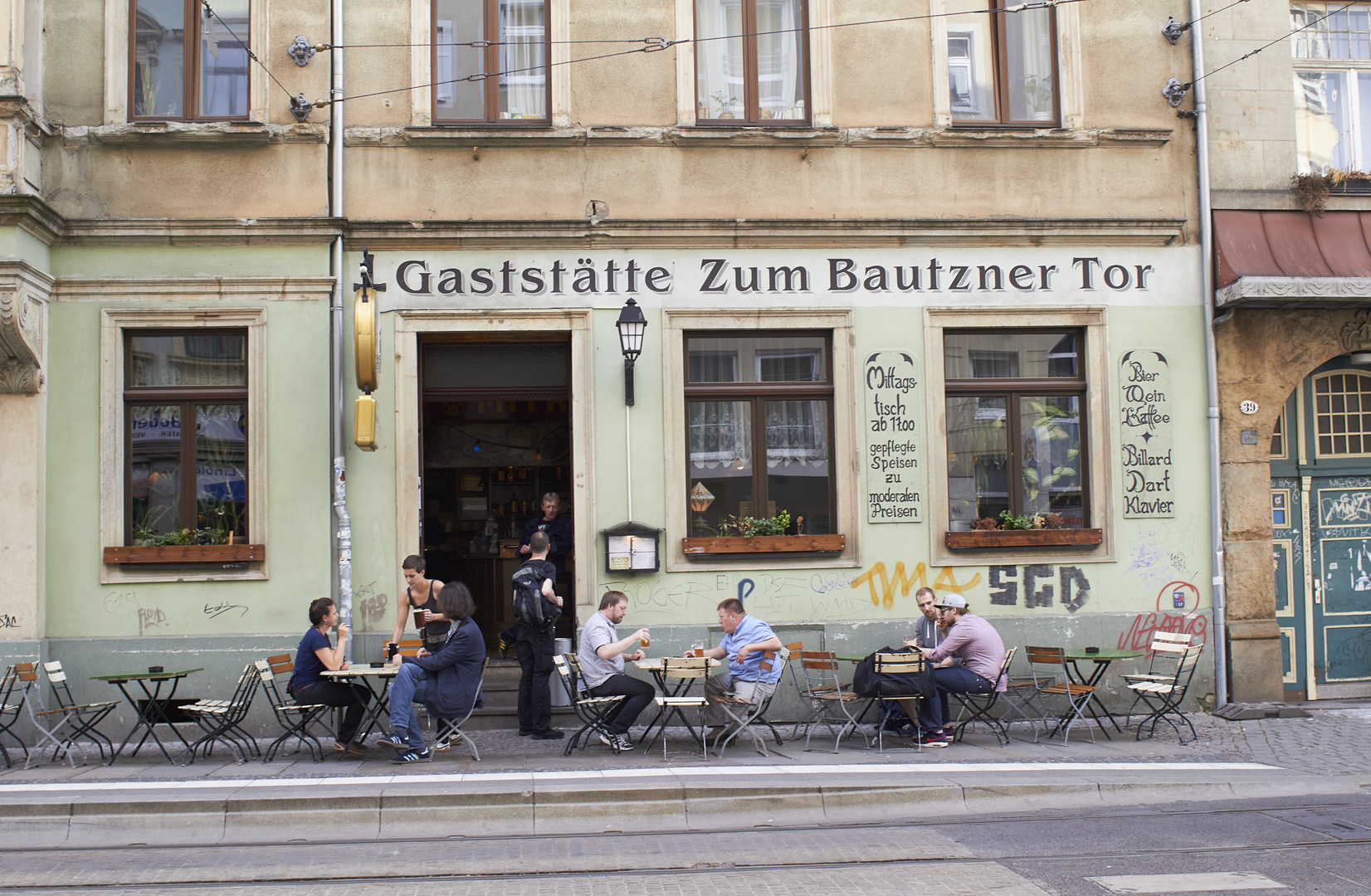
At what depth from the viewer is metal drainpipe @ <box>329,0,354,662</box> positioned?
1014cm

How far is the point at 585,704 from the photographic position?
29.6 feet

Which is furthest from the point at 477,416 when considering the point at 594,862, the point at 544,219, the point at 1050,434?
the point at 594,862

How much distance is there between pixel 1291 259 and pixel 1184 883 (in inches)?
293

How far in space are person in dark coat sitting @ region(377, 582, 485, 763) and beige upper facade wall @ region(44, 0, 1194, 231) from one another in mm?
3850

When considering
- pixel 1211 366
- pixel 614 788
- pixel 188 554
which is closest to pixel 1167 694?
pixel 1211 366

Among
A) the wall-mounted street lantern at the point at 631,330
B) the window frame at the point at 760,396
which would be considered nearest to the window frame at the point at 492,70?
the wall-mounted street lantern at the point at 631,330

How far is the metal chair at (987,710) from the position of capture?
9430 millimetres

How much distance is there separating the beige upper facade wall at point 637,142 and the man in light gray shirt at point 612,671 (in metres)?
3.83

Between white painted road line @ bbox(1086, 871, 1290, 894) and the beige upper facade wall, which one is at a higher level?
the beige upper facade wall

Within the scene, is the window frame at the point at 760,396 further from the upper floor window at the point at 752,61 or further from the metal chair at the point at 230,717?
the metal chair at the point at 230,717

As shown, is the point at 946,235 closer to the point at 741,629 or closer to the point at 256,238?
the point at 741,629

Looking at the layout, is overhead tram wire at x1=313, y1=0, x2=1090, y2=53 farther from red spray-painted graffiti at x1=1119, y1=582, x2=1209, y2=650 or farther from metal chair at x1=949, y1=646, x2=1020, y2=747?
metal chair at x1=949, y1=646, x2=1020, y2=747

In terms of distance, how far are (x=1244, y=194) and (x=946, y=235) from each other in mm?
3115

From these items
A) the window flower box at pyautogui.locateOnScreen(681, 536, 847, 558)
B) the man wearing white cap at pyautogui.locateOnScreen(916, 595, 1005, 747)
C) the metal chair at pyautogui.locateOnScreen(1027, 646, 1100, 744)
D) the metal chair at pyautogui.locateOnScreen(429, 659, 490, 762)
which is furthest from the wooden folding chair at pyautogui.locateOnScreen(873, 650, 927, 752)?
the metal chair at pyautogui.locateOnScreen(429, 659, 490, 762)
